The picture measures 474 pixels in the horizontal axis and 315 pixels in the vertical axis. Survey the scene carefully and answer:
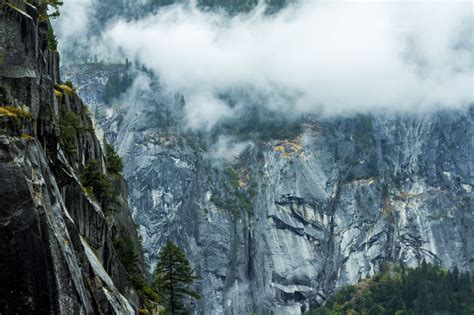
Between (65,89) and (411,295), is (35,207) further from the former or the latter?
(411,295)

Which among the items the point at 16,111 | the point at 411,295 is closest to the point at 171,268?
the point at 16,111

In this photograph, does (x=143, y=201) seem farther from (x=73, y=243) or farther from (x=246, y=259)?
(x=73, y=243)

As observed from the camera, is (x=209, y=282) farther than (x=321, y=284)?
No

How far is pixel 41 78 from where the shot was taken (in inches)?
1722

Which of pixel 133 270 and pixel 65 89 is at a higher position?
pixel 65 89

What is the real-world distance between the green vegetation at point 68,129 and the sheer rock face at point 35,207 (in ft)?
10.5

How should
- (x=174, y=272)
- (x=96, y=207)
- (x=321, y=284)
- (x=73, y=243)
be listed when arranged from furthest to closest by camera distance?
1. (x=321, y=284)
2. (x=174, y=272)
3. (x=96, y=207)
4. (x=73, y=243)

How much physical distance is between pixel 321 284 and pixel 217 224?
30.4 meters

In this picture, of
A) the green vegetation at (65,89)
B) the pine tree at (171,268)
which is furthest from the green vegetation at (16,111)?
the pine tree at (171,268)

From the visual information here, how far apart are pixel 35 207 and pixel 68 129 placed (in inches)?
815

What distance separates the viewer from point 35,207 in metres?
32.1

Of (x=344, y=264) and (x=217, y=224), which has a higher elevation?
(x=217, y=224)

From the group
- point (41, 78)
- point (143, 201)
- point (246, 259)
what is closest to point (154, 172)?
point (143, 201)

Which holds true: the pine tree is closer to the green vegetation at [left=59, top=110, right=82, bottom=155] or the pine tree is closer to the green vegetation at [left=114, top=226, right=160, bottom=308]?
the green vegetation at [left=114, top=226, right=160, bottom=308]
